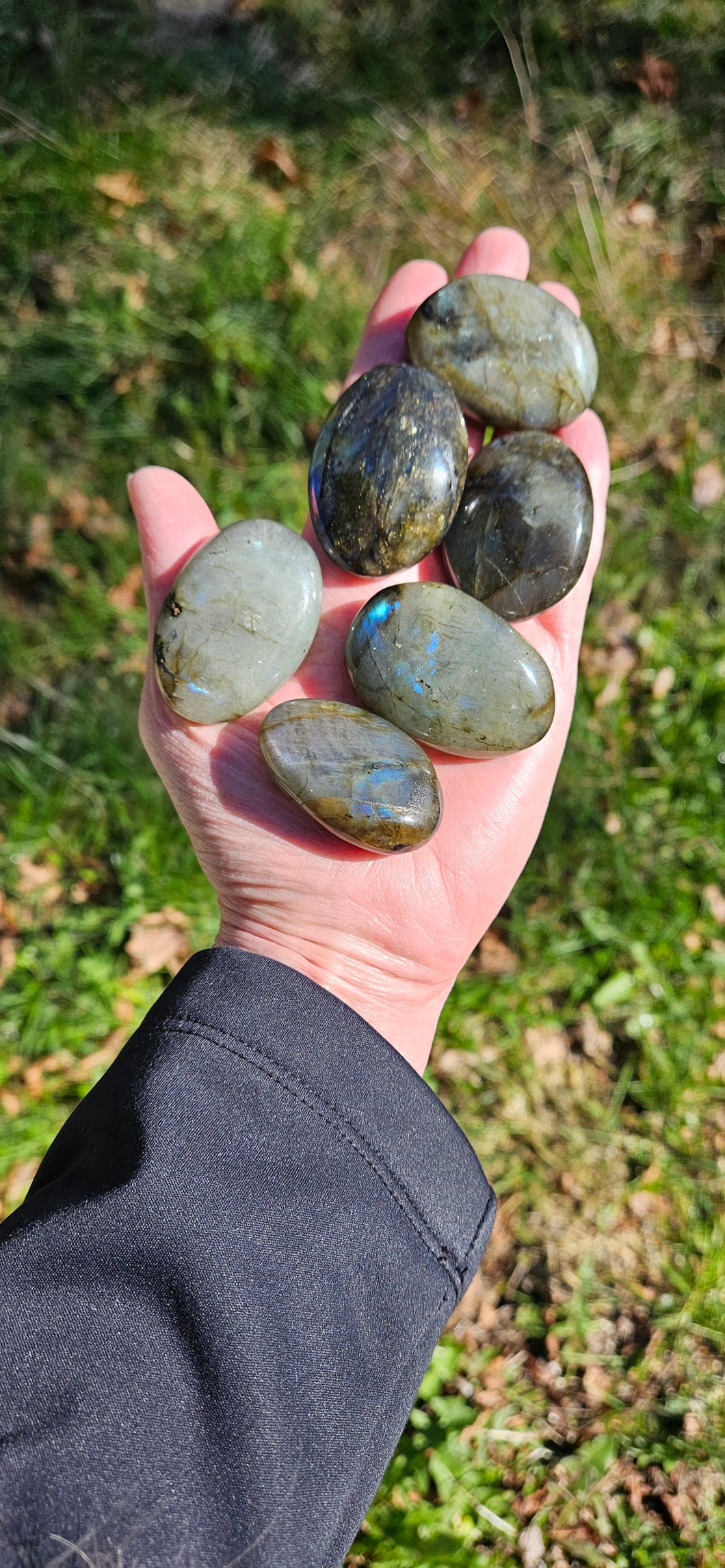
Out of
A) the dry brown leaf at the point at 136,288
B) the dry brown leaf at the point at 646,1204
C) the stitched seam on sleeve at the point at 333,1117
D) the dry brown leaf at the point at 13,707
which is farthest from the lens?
the dry brown leaf at the point at 136,288

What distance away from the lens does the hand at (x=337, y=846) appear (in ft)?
6.44

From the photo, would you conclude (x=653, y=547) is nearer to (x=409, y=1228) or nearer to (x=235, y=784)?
(x=235, y=784)

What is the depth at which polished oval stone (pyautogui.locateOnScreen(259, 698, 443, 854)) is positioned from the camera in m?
1.89

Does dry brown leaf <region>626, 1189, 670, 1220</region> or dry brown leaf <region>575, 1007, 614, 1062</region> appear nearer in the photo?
dry brown leaf <region>626, 1189, 670, 1220</region>

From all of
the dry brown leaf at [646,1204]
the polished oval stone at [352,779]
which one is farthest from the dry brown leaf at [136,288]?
the dry brown leaf at [646,1204]

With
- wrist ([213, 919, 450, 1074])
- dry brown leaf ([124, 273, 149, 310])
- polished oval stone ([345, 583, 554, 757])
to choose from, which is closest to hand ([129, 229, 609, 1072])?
wrist ([213, 919, 450, 1074])

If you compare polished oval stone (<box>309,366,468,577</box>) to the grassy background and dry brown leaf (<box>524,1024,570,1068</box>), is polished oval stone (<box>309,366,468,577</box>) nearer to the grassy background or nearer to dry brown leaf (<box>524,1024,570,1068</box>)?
the grassy background

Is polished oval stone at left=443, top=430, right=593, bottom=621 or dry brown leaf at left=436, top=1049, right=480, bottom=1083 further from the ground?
polished oval stone at left=443, top=430, right=593, bottom=621

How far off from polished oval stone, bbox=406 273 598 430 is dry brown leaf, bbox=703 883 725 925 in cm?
141

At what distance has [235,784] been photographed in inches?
77.9

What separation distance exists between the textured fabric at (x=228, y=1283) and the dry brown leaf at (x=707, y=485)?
2.29 meters

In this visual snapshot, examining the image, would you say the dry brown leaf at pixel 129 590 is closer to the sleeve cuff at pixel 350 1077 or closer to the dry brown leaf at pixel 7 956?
the dry brown leaf at pixel 7 956

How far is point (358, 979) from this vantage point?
6.49 ft

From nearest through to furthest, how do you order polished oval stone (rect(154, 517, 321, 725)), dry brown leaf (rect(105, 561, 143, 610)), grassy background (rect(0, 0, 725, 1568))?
polished oval stone (rect(154, 517, 321, 725)) → grassy background (rect(0, 0, 725, 1568)) → dry brown leaf (rect(105, 561, 143, 610))
